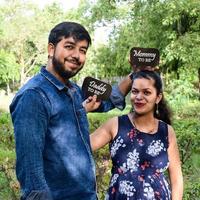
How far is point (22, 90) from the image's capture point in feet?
6.63

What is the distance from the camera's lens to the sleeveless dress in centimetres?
260

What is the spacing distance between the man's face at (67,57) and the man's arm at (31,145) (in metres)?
0.24

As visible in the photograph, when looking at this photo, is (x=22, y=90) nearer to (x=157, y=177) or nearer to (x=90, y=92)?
(x=90, y=92)

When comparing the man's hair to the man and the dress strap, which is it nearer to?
the man

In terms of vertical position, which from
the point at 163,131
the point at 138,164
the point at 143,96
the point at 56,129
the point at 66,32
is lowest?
the point at 138,164

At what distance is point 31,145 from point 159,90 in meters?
1.04

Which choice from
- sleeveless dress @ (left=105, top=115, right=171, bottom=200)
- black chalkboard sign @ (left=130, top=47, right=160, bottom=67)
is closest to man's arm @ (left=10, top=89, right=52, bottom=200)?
sleeveless dress @ (left=105, top=115, right=171, bottom=200)

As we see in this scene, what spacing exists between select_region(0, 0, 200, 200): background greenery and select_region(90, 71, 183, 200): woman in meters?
1.37

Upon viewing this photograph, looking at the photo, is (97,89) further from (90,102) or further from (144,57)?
(144,57)

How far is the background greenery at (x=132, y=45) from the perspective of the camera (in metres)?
5.02

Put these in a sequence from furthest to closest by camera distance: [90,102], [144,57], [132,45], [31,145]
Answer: [132,45] → [144,57] → [90,102] → [31,145]

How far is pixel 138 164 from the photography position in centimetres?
264

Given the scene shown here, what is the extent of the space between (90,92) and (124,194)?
615 mm

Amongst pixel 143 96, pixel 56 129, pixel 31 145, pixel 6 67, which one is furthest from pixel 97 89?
pixel 6 67
